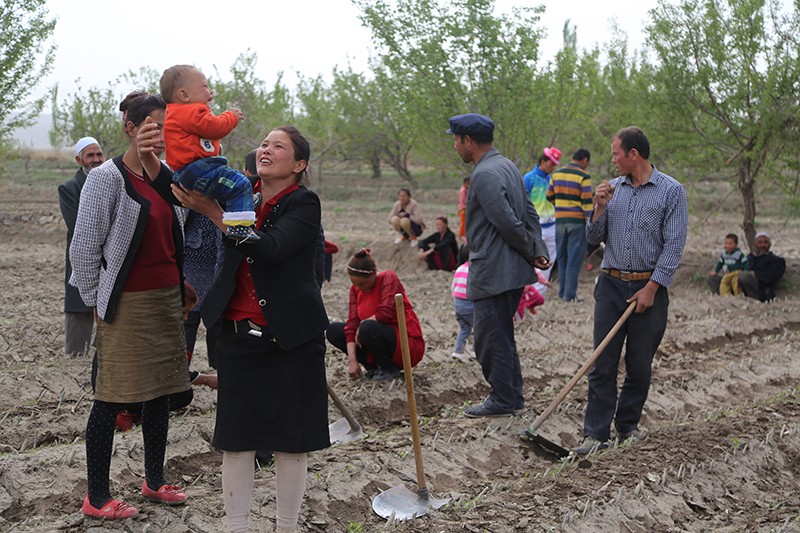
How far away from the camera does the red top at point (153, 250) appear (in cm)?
402

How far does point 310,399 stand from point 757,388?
5458mm

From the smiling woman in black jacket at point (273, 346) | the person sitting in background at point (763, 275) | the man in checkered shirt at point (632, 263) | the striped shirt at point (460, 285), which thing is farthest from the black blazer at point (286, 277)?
the person sitting in background at point (763, 275)

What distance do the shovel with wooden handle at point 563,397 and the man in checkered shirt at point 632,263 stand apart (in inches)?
3.6

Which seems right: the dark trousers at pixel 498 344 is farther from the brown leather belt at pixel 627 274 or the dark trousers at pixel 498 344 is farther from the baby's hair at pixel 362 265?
the baby's hair at pixel 362 265

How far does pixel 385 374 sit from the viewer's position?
714 centimetres

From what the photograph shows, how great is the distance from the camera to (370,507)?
187 inches

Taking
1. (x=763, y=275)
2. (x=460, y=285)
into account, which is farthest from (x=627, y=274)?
(x=763, y=275)

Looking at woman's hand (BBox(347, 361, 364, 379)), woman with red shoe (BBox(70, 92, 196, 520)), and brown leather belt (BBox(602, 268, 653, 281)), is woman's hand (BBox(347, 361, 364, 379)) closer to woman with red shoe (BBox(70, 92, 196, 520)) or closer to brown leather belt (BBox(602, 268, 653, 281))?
brown leather belt (BBox(602, 268, 653, 281))

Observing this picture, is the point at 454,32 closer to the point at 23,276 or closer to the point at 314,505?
the point at 23,276

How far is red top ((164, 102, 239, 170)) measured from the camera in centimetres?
349

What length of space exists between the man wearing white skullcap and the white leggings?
10.3 feet

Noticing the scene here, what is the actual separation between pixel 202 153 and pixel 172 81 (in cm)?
34

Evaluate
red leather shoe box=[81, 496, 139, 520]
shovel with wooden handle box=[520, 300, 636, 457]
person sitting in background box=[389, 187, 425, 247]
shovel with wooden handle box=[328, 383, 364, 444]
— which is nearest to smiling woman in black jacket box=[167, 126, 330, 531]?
red leather shoe box=[81, 496, 139, 520]

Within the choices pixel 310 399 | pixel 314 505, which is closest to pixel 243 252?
pixel 310 399
